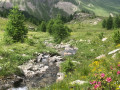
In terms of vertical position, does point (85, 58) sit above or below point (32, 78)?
below

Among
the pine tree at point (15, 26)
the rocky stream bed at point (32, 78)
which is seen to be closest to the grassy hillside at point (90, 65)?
the rocky stream bed at point (32, 78)

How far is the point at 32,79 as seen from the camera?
40.5 ft

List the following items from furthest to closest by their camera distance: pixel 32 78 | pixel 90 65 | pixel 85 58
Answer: pixel 85 58 < pixel 32 78 < pixel 90 65

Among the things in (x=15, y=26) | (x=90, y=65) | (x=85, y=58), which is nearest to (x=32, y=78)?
(x=90, y=65)

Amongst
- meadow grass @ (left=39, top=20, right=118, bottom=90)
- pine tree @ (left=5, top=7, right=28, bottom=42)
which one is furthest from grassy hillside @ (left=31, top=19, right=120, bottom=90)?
pine tree @ (left=5, top=7, right=28, bottom=42)

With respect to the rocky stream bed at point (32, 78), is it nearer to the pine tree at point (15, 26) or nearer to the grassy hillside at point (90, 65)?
the grassy hillside at point (90, 65)

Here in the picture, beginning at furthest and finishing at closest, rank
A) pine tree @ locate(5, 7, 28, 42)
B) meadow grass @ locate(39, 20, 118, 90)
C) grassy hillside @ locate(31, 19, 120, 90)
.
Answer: pine tree @ locate(5, 7, 28, 42) → meadow grass @ locate(39, 20, 118, 90) → grassy hillside @ locate(31, 19, 120, 90)

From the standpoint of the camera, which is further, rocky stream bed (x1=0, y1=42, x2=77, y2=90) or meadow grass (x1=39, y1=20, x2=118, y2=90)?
rocky stream bed (x1=0, y1=42, x2=77, y2=90)

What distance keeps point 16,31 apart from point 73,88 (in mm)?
21653

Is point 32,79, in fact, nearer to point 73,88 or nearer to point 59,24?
point 73,88

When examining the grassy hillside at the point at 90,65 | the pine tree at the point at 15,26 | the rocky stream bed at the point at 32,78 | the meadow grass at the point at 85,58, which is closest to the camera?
the grassy hillside at the point at 90,65

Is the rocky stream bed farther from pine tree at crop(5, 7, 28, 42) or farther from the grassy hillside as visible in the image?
pine tree at crop(5, 7, 28, 42)

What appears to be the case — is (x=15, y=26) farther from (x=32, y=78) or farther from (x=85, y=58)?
(x=32, y=78)

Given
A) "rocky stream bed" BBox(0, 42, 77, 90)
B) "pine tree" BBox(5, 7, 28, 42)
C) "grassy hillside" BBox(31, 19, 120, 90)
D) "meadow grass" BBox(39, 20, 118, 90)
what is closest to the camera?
"grassy hillside" BBox(31, 19, 120, 90)
